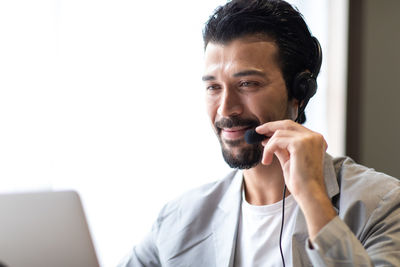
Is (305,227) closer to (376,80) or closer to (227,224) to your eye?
(227,224)

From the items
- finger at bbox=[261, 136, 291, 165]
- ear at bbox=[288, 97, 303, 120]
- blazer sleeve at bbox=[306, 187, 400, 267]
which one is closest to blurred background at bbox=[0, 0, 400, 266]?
ear at bbox=[288, 97, 303, 120]

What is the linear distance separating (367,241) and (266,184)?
384 mm

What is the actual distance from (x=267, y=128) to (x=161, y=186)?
921 mm

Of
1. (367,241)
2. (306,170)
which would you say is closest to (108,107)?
(306,170)

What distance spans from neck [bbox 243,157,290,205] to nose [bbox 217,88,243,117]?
0.20 meters

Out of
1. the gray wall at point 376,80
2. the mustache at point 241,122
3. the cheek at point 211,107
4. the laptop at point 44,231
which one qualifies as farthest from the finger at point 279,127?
the gray wall at point 376,80

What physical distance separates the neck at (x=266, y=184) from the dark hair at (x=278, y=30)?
24cm

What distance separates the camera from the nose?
4.43ft

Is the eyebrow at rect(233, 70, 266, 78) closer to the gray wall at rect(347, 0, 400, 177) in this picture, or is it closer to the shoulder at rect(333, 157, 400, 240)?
the shoulder at rect(333, 157, 400, 240)

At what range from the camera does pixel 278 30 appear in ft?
4.68

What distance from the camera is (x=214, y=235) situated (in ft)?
4.62

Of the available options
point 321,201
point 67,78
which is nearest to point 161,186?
point 67,78

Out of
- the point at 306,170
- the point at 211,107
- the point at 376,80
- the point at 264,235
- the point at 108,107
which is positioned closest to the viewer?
the point at 306,170

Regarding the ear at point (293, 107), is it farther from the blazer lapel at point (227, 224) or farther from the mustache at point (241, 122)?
the blazer lapel at point (227, 224)
